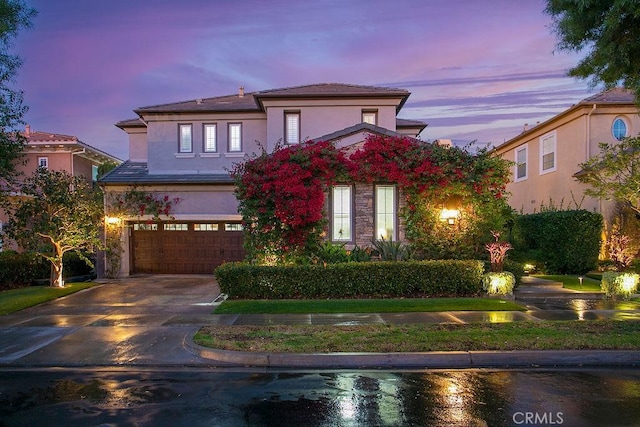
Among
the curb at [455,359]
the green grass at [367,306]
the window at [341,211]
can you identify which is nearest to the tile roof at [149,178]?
the window at [341,211]

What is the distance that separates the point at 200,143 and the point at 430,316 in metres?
14.0

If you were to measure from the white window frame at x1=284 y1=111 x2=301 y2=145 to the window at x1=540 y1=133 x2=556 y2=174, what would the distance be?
12135 millimetres

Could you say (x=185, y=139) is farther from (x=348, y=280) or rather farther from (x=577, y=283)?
(x=577, y=283)

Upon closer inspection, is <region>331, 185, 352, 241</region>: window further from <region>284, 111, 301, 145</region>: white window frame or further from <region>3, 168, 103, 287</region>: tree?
<region>3, 168, 103, 287</region>: tree

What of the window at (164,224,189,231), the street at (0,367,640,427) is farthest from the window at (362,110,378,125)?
the street at (0,367,640,427)

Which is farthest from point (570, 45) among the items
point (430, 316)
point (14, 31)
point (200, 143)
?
point (200, 143)

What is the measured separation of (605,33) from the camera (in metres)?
8.59

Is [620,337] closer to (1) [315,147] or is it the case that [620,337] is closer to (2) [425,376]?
(2) [425,376]

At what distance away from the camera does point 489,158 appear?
569 inches

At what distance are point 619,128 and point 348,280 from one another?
558 inches

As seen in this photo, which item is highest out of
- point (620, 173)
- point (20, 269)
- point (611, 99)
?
point (611, 99)

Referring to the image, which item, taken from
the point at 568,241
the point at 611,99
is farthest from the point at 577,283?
the point at 611,99

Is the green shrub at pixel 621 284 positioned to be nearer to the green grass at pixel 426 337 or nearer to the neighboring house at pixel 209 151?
the green grass at pixel 426 337

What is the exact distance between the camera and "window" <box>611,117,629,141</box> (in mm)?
18688
